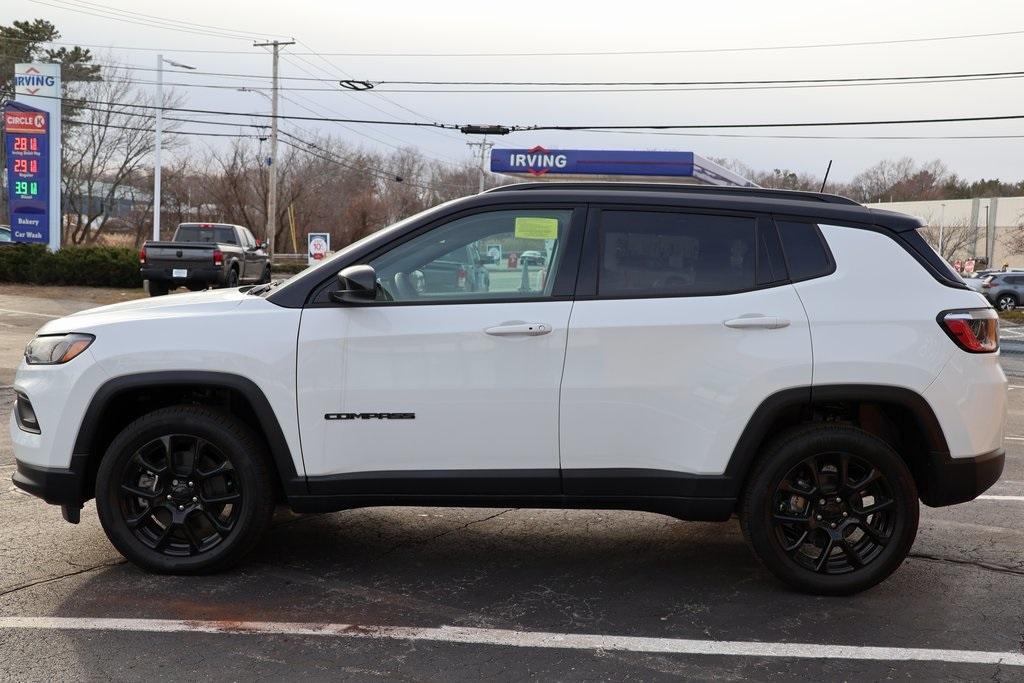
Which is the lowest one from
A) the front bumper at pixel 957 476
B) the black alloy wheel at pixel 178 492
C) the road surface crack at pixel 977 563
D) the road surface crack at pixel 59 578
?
the road surface crack at pixel 59 578

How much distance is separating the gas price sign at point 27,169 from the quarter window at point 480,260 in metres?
30.0

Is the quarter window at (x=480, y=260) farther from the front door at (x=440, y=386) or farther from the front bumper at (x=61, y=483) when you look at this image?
the front bumper at (x=61, y=483)

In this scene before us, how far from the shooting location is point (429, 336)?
4.42m

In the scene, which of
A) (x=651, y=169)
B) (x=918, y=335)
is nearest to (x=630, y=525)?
(x=918, y=335)

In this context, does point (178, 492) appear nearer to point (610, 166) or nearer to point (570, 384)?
point (570, 384)

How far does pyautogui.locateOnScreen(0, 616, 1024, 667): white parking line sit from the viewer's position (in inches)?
153

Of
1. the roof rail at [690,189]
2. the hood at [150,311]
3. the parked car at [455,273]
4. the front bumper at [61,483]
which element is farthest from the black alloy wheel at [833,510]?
the front bumper at [61,483]

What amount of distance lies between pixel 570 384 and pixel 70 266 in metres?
26.8

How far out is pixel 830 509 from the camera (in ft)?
14.9

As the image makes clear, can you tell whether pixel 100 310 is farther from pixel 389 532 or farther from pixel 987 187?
pixel 987 187

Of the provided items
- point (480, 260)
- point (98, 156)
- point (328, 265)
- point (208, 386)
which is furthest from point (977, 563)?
point (98, 156)

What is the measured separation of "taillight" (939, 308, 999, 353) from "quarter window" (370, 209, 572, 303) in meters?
1.78

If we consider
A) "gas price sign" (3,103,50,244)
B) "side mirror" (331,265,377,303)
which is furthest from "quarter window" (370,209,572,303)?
"gas price sign" (3,103,50,244)

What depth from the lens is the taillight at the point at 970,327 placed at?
14.4 feet
